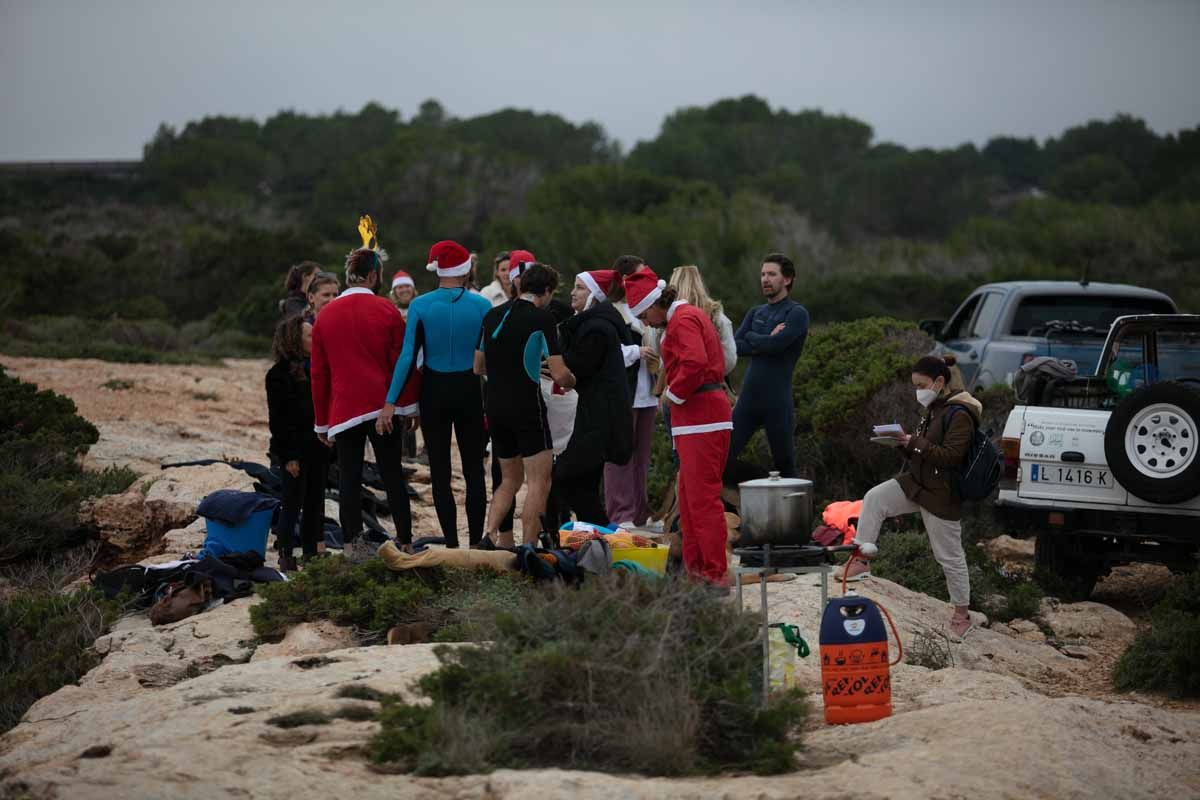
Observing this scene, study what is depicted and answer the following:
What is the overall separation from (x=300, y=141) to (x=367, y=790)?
239 feet

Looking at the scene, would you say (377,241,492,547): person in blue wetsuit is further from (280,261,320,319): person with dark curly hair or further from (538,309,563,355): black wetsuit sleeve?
(280,261,320,319): person with dark curly hair

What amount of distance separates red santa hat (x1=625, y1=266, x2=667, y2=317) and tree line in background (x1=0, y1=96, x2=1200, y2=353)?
17515 millimetres

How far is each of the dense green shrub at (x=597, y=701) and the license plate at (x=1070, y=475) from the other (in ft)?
13.6

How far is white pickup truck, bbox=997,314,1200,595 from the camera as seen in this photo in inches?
353

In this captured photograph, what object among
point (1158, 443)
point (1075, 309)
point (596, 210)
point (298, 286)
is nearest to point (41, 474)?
point (298, 286)

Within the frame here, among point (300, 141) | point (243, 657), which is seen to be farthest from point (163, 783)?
point (300, 141)

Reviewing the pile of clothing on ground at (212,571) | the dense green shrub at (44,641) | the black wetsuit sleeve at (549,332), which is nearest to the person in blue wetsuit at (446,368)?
the black wetsuit sleeve at (549,332)

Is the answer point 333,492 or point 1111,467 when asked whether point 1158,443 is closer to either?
point 1111,467

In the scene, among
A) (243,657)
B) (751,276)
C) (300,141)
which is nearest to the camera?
(243,657)

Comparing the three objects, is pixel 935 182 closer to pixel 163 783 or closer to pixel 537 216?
pixel 537 216

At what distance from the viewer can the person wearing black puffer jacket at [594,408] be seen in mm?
8773

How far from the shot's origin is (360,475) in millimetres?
8914

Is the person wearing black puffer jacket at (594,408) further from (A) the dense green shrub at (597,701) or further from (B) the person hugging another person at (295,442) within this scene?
(A) the dense green shrub at (597,701)

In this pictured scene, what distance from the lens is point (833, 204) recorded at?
6331 centimetres
